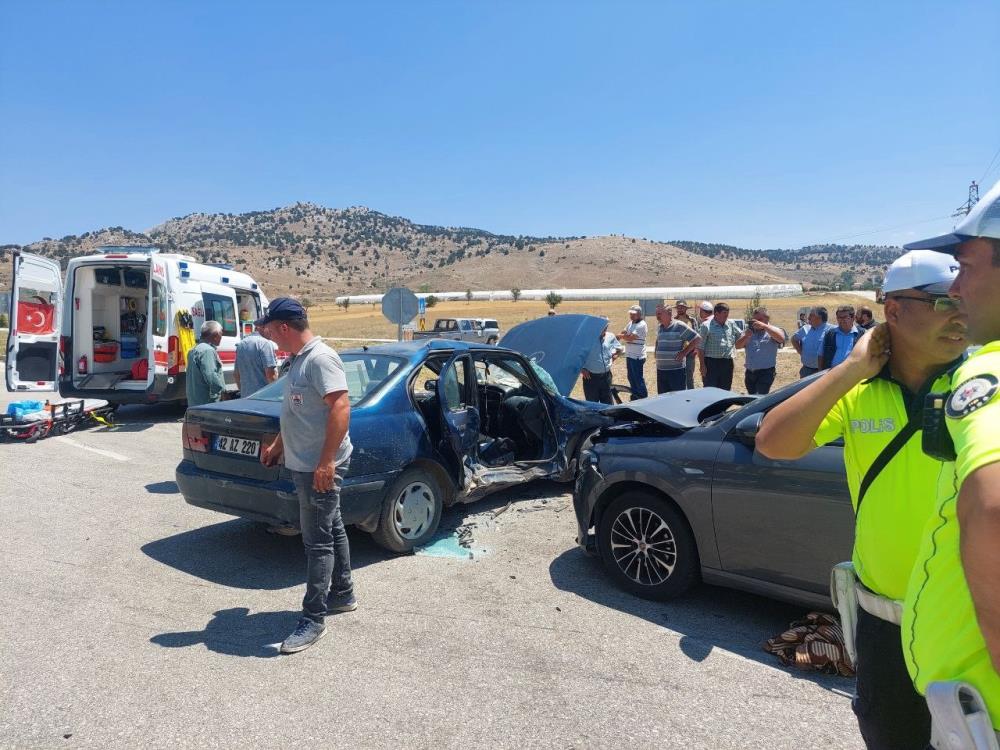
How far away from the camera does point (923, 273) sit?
5.87 feet

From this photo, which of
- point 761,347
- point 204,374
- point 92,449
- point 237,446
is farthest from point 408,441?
point 761,347

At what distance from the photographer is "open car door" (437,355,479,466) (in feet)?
17.4

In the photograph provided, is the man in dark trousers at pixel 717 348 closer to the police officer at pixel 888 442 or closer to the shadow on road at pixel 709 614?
the shadow on road at pixel 709 614

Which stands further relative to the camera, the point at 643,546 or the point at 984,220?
the point at 643,546

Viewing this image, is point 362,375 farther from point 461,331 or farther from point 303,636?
point 461,331

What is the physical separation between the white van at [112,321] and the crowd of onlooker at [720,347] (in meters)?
5.78

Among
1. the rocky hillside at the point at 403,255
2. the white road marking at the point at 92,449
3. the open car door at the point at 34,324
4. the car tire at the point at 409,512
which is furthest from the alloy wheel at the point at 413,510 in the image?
the rocky hillside at the point at 403,255

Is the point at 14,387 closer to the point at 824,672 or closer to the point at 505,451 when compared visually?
the point at 505,451

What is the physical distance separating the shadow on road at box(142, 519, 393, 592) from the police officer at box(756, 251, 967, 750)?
362cm

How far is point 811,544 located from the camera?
140 inches

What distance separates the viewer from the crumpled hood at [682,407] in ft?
14.9

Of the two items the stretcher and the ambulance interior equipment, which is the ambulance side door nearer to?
the ambulance interior equipment

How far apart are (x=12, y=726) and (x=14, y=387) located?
8.77 metres

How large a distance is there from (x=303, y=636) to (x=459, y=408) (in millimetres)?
2376
